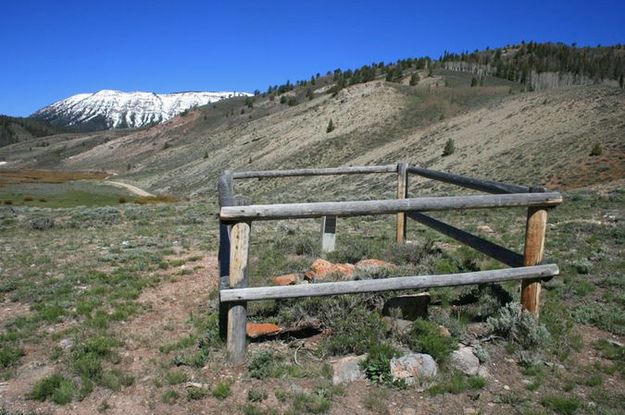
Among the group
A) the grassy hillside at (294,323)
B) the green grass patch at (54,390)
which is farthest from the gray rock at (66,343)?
the green grass patch at (54,390)

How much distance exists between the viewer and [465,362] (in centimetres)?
491

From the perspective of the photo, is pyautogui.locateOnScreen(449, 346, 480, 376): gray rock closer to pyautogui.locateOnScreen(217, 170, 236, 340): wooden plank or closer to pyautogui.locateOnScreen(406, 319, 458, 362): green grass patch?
pyautogui.locateOnScreen(406, 319, 458, 362): green grass patch

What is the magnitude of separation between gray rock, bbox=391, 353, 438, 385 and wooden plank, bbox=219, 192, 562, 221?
1.59 m

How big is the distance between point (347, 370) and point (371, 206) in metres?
1.78

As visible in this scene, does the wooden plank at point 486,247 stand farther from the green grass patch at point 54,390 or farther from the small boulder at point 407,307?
the green grass patch at point 54,390

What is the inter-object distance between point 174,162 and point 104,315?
68.5 meters

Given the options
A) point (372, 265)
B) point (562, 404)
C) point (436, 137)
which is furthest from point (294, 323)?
point (436, 137)

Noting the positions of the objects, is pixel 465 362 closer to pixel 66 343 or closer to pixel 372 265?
pixel 372 265

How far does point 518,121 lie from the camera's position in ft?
104

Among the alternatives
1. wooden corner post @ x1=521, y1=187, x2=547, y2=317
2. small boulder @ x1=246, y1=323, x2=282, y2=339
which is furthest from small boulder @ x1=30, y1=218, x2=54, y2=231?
wooden corner post @ x1=521, y1=187, x2=547, y2=317

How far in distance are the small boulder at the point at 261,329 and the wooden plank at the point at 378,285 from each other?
0.86 metres

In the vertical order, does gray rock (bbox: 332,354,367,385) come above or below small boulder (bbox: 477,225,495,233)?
below

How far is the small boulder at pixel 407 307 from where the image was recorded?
562cm

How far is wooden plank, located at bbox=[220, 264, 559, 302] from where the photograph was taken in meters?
4.88
